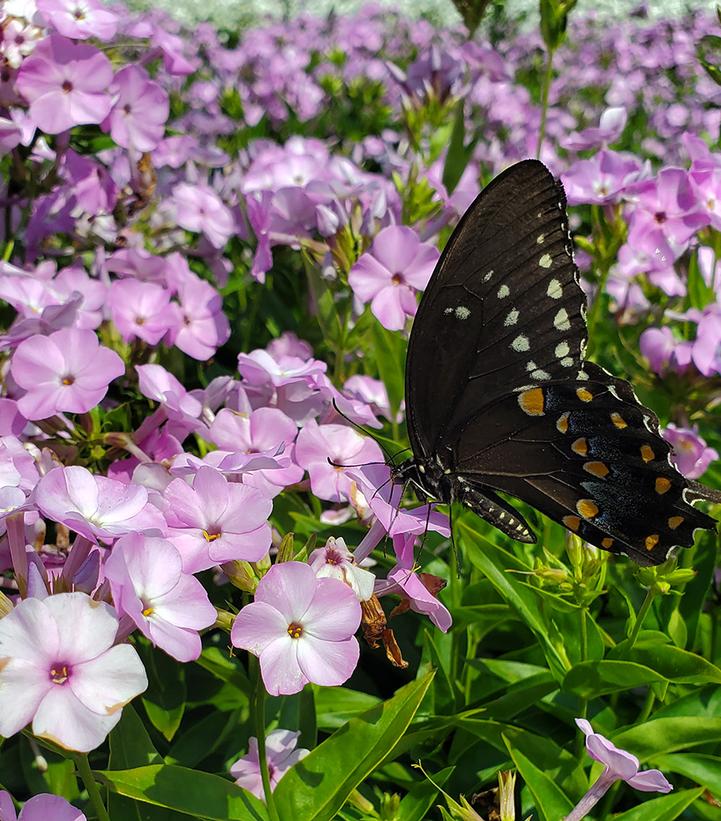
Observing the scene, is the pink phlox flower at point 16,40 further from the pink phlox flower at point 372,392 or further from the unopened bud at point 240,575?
the unopened bud at point 240,575

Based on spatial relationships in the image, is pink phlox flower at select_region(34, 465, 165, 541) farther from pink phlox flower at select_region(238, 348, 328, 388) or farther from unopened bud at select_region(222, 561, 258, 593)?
pink phlox flower at select_region(238, 348, 328, 388)

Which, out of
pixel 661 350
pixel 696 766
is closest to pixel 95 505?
pixel 696 766

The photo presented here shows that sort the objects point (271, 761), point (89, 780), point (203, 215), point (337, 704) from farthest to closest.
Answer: point (203, 215) → point (337, 704) → point (271, 761) → point (89, 780)

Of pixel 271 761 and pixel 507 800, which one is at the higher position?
pixel 507 800

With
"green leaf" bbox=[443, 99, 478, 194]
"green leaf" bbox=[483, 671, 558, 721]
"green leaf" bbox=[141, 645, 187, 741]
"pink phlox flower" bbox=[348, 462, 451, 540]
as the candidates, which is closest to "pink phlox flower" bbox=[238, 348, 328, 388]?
"pink phlox flower" bbox=[348, 462, 451, 540]

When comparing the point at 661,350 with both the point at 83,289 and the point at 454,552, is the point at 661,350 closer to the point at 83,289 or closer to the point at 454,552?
the point at 454,552

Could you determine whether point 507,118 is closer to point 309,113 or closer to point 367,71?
point 367,71

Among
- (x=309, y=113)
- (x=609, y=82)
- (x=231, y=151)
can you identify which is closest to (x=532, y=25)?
(x=609, y=82)
